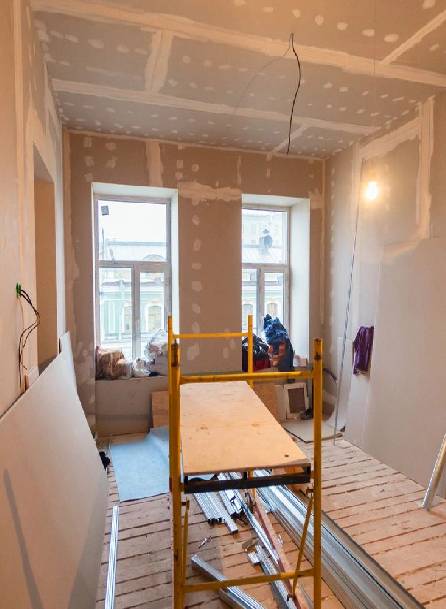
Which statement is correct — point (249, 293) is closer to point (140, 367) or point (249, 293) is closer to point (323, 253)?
point (323, 253)

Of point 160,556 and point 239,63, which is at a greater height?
point 239,63

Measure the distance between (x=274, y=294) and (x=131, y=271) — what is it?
184 centimetres

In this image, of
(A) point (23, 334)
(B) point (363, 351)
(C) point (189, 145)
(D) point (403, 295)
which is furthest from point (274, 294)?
(A) point (23, 334)

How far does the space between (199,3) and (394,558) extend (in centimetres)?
319

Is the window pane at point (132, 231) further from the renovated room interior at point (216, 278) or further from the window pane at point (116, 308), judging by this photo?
the window pane at point (116, 308)

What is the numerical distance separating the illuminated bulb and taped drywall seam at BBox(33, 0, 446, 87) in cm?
90

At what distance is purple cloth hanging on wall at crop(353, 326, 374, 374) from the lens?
352 centimetres

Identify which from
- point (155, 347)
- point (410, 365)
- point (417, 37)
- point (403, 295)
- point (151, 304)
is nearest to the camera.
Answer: point (417, 37)

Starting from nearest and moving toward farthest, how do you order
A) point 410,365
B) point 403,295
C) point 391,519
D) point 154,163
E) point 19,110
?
point 19,110
point 391,519
point 410,365
point 403,295
point 154,163

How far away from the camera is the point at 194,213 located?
3.95 metres

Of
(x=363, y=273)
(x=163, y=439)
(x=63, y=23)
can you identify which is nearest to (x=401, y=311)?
(x=363, y=273)

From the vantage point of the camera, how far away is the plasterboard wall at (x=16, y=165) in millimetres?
1471

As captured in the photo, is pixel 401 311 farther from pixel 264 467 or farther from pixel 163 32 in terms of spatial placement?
pixel 163 32

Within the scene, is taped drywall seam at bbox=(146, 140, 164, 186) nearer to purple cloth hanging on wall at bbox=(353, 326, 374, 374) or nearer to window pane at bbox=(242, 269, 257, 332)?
window pane at bbox=(242, 269, 257, 332)
